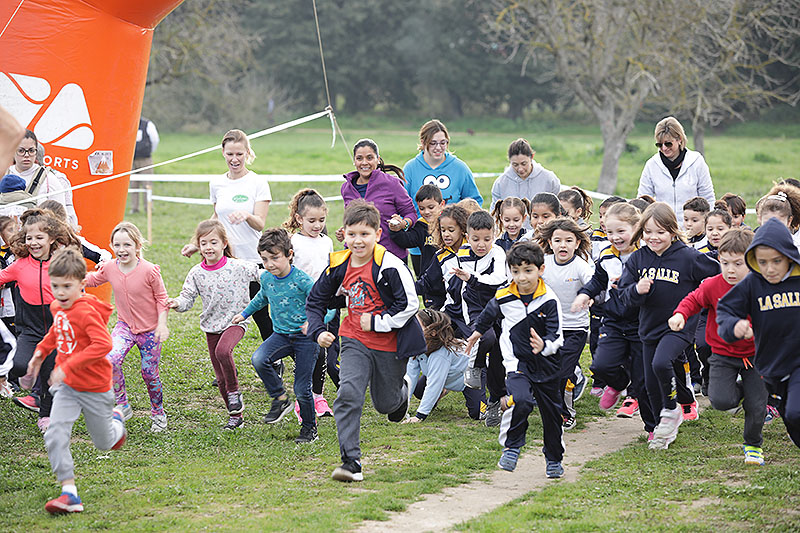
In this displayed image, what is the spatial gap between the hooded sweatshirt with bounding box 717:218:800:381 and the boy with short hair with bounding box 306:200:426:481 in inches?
77.5

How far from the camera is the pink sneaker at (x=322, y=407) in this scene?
25.5 ft

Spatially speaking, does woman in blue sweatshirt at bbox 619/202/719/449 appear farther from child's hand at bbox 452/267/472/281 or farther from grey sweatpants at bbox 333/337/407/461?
grey sweatpants at bbox 333/337/407/461

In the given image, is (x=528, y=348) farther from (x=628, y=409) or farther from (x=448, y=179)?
(x=448, y=179)

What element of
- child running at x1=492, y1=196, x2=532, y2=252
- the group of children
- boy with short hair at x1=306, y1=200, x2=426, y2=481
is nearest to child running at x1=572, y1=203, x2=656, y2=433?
the group of children

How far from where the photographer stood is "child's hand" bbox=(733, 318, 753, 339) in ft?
17.9

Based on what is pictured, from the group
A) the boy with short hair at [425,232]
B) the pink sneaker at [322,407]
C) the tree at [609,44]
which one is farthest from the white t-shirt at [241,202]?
the tree at [609,44]

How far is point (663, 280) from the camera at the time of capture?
6641 mm

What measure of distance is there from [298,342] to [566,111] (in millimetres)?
47536

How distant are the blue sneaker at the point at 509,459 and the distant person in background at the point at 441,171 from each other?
2.99 meters

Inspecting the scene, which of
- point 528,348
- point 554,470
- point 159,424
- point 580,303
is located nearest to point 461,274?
point 580,303

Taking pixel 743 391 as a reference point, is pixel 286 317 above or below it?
above

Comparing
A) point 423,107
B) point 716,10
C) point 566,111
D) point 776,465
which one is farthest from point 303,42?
point 776,465

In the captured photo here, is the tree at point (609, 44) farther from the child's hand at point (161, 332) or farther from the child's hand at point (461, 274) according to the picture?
the child's hand at point (161, 332)

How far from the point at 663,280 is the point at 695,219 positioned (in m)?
1.73
